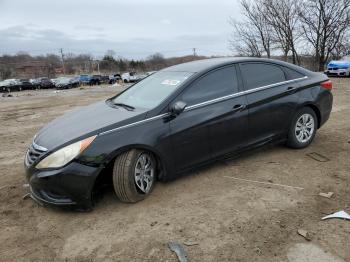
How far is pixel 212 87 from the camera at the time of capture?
4.31 meters

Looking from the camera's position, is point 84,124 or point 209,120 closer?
point 84,124

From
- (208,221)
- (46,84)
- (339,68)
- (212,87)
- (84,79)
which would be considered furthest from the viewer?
(84,79)

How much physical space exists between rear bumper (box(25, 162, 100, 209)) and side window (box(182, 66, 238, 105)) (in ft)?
4.83

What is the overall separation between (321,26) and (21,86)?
34280mm

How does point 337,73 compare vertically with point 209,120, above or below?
above

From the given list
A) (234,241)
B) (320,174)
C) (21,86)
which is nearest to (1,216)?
(234,241)

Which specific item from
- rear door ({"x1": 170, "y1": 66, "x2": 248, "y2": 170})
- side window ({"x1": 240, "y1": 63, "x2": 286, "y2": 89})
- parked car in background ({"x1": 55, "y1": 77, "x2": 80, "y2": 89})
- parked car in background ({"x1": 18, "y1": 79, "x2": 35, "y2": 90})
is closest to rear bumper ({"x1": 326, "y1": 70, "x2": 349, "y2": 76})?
side window ({"x1": 240, "y1": 63, "x2": 286, "y2": 89})

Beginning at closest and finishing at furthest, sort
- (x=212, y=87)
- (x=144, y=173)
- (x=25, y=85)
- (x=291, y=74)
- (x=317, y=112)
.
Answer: (x=144, y=173) < (x=212, y=87) < (x=291, y=74) < (x=317, y=112) < (x=25, y=85)

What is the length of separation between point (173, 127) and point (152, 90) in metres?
0.83

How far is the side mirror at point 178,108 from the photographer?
3.80 m

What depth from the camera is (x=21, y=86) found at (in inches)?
1629

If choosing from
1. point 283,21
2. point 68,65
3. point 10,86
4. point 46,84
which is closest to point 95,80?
point 46,84

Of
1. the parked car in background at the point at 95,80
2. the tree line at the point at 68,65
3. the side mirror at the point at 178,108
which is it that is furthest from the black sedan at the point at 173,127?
the tree line at the point at 68,65

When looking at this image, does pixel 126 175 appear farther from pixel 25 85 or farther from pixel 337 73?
pixel 25 85
